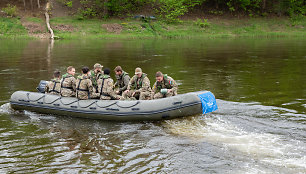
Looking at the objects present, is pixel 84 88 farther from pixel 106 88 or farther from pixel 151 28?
pixel 151 28

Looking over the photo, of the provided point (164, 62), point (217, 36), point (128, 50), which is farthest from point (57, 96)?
point (217, 36)

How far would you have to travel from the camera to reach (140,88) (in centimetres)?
958

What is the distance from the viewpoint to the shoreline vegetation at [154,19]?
3216 centimetres

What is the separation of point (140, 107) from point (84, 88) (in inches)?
66.2

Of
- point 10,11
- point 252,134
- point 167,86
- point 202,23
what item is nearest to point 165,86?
point 167,86

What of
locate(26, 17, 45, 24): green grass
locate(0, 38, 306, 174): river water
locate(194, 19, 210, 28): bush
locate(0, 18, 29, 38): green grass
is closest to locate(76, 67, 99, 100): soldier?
locate(0, 38, 306, 174): river water

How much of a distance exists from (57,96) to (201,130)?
4170 millimetres

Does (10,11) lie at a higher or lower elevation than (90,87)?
higher

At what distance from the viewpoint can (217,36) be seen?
33.2m

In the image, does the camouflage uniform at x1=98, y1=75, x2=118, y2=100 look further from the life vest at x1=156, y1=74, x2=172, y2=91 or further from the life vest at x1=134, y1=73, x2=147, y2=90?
the life vest at x1=156, y1=74, x2=172, y2=91

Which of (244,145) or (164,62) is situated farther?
(164,62)

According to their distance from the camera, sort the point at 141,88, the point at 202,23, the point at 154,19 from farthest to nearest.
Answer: the point at 154,19
the point at 202,23
the point at 141,88

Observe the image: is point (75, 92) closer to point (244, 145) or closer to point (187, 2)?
point (244, 145)

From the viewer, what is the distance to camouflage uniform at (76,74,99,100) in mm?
8930
